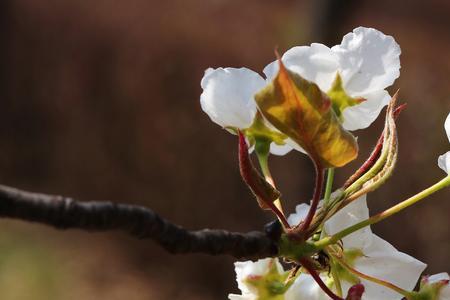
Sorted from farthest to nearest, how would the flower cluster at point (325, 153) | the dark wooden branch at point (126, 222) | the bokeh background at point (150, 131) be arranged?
the bokeh background at point (150, 131) → the flower cluster at point (325, 153) → the dark wooden branch at point (126, 222)

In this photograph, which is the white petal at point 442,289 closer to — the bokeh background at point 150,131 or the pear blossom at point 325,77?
the pear blossom at point 325,77

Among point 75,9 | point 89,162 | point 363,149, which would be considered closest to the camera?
point 363,149

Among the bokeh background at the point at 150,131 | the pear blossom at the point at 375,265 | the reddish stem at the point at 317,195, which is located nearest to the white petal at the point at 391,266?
the pear blossom at the point at 375,265

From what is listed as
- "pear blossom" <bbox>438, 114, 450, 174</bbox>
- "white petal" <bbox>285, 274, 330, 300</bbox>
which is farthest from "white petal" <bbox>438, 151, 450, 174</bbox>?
"white petal" <bbox>285, 274, 330, 300</bbox>

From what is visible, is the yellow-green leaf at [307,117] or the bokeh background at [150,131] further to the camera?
the bokeh background at [150,131]

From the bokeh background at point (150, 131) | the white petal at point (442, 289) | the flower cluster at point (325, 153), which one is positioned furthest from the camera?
the bokeh background at point (150, 131)

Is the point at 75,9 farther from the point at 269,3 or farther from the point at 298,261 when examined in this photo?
the point at 298,261

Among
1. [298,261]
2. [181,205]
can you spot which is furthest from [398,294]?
[181,205]
